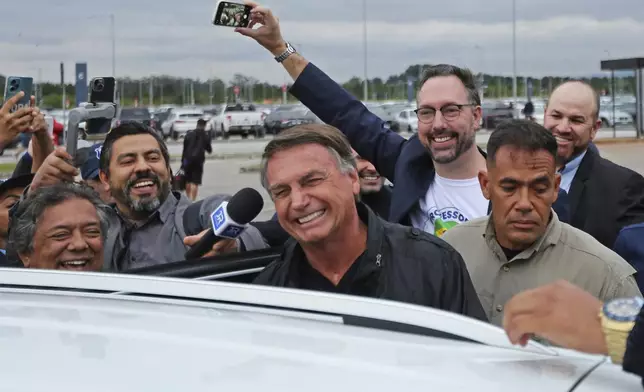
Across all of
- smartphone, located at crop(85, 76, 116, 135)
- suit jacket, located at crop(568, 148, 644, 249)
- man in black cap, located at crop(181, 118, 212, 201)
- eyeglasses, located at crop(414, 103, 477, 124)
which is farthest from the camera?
man in black cap, located at crop(181, 118, 212, 201)

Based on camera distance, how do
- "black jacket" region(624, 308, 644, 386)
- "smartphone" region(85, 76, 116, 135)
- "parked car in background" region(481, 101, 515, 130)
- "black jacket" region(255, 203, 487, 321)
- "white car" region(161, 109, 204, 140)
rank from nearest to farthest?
"black jacket" region(624, 308, 644, 386), "black jacket" region(255, 203, 487, 321), "smartphone" region(85, 76, 116, 135), "parked car in background" region(481, 101, 515, 130), "white car" region(161, 109, 204, 140)

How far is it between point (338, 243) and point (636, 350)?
1.36 m

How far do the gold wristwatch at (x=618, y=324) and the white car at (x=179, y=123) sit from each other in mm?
41961

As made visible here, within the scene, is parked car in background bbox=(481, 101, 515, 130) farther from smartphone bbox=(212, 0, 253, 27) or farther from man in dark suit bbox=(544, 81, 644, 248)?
smartphone bbox=(212, 0, 253, 27)

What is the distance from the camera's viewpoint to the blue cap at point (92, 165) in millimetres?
4738

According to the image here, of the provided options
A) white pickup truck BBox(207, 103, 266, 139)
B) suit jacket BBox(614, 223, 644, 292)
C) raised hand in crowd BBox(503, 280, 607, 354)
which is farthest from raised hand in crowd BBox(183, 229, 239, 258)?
white pickup truck BBox(207, 103, 266, 139)

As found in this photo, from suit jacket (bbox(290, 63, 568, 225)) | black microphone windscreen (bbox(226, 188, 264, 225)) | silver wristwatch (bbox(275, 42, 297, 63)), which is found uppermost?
silver wristwatch (bbox(275, 42, 297, 63))

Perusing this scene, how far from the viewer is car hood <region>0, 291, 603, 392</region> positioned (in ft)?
4.65

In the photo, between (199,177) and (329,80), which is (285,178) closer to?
A: (329,80)

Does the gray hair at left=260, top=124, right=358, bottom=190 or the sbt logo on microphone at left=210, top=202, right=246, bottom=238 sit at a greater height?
the gray hair at left=260, top=124, right=358, bottom=190

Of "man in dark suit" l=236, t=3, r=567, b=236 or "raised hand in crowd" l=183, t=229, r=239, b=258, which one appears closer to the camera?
"raised hand in crowd" l=183, t=229, r=239, b=258

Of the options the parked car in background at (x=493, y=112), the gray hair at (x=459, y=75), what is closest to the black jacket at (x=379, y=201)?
the gray hair at (x=459, y=75)

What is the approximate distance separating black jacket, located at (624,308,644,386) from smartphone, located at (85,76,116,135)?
10.5 feet

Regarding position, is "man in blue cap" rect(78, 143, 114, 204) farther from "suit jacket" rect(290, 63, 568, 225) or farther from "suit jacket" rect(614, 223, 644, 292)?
"suit jacket" rect(614, 223, 644, 292)
